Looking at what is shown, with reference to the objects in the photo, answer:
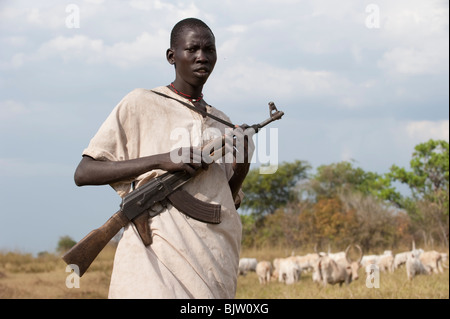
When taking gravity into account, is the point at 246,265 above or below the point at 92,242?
above

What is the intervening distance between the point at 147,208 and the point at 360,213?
27.9 meters

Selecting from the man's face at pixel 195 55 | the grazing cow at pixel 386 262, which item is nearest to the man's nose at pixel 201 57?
the man's face at pixel 195 55

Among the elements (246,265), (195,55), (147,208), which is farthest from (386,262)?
(147,208)

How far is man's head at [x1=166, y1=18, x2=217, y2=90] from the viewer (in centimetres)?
323

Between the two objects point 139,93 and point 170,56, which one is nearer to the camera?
point 139,93

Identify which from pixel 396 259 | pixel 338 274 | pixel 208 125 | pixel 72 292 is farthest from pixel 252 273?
pixel 208 125

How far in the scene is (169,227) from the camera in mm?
3004

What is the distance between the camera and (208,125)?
11.1 feet

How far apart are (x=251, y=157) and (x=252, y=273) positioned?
71.2ft

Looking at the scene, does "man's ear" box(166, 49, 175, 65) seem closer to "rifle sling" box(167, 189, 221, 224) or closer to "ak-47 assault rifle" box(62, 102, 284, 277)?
"ak-47 assault rifle" box(62, 102, 284, 277)

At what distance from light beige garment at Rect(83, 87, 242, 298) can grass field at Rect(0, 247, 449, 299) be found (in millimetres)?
7623

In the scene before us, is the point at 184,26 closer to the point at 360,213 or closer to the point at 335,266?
the point at 335,266

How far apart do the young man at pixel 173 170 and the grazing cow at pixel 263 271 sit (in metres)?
16.7

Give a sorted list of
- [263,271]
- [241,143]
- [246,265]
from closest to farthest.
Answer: [241,143] < [263,271] < [246,265]
